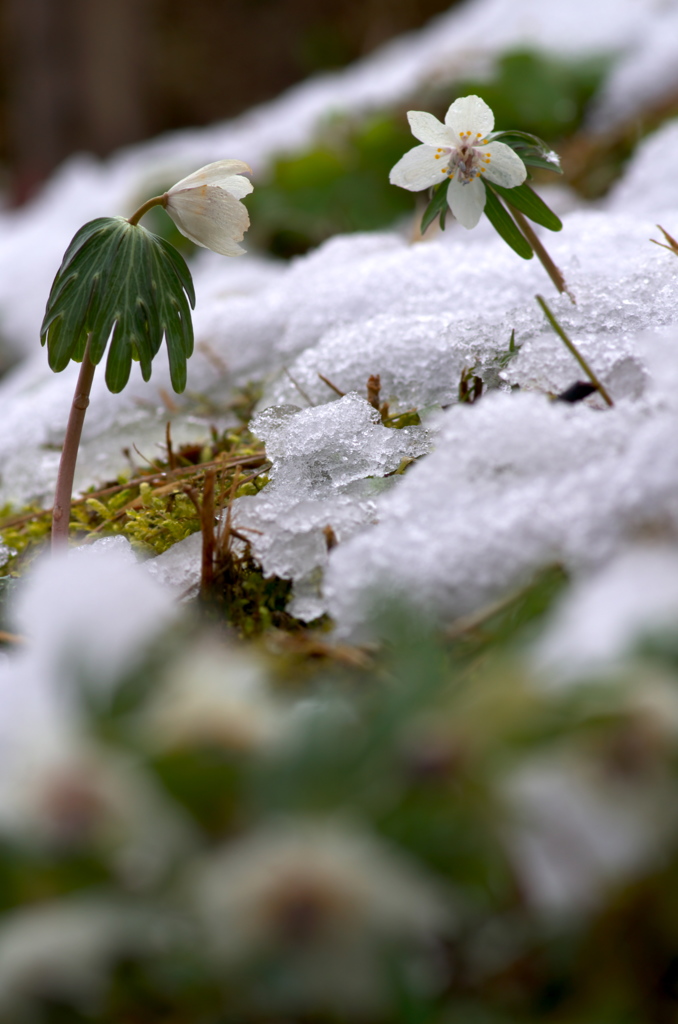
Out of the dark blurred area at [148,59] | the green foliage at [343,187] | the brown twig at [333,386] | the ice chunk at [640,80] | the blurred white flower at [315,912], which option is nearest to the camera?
the blurred white flower at [315,912]

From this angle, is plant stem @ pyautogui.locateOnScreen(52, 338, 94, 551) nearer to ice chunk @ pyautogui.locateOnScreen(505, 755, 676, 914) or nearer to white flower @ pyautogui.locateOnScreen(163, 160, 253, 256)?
white flower @ pyautogui.locateOnScreen(163, 160, 253, 256)

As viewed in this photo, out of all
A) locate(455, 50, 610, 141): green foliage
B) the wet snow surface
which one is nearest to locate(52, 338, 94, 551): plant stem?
the wet snow surface

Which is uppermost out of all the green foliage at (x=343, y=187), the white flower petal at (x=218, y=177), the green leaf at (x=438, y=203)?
the white flower petal at (x=218, y=177)

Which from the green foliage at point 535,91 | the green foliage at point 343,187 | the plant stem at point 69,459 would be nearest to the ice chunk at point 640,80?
the green foliage at point 535,91

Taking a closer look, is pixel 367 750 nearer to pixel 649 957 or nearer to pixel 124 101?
pixel 649 957

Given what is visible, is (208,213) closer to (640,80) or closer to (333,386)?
(333,386)

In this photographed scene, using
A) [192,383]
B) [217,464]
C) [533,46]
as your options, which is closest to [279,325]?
[192,383]

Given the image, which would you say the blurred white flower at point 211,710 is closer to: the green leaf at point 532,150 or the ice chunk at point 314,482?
the ice chunk at point 314,482

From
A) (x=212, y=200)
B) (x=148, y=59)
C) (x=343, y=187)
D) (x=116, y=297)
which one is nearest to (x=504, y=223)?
(x=212, y=200)
